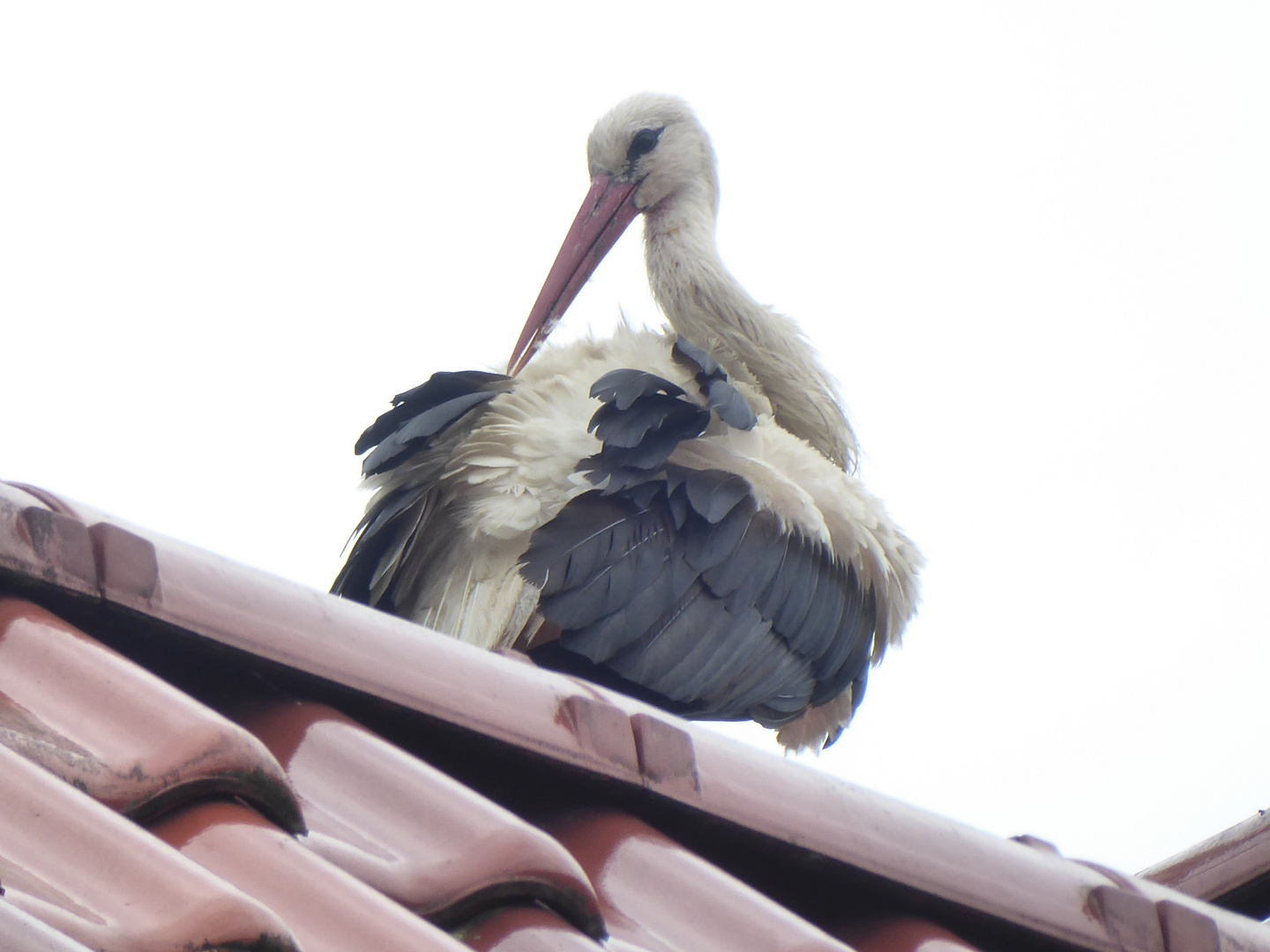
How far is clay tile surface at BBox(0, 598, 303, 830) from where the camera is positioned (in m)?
1.16

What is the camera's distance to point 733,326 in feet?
15.2

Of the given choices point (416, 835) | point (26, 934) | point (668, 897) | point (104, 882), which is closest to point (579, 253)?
point (668, 897)

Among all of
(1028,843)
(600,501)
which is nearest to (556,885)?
(1028,843)

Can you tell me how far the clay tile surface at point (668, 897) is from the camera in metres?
1.40

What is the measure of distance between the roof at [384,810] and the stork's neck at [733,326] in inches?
103

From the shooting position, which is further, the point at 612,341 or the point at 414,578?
the point at 612,341

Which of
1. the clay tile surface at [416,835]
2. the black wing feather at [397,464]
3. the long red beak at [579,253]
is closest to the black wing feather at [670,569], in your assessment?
the black wing feather at [397,464]

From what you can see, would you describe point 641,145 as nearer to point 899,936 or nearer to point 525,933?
point 899,936

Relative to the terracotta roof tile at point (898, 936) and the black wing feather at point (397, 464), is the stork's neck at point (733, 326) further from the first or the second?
the terracotta roof tile at point (898, 936)

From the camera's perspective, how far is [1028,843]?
1.92 m

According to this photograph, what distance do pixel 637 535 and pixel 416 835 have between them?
2.01m

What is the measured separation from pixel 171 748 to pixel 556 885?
320 millimetres

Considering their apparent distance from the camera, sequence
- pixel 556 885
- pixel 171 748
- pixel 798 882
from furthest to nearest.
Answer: pixel 798 882
pixel 556 885
pixel 171 748

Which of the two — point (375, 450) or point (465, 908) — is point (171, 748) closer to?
point (465, 908)
